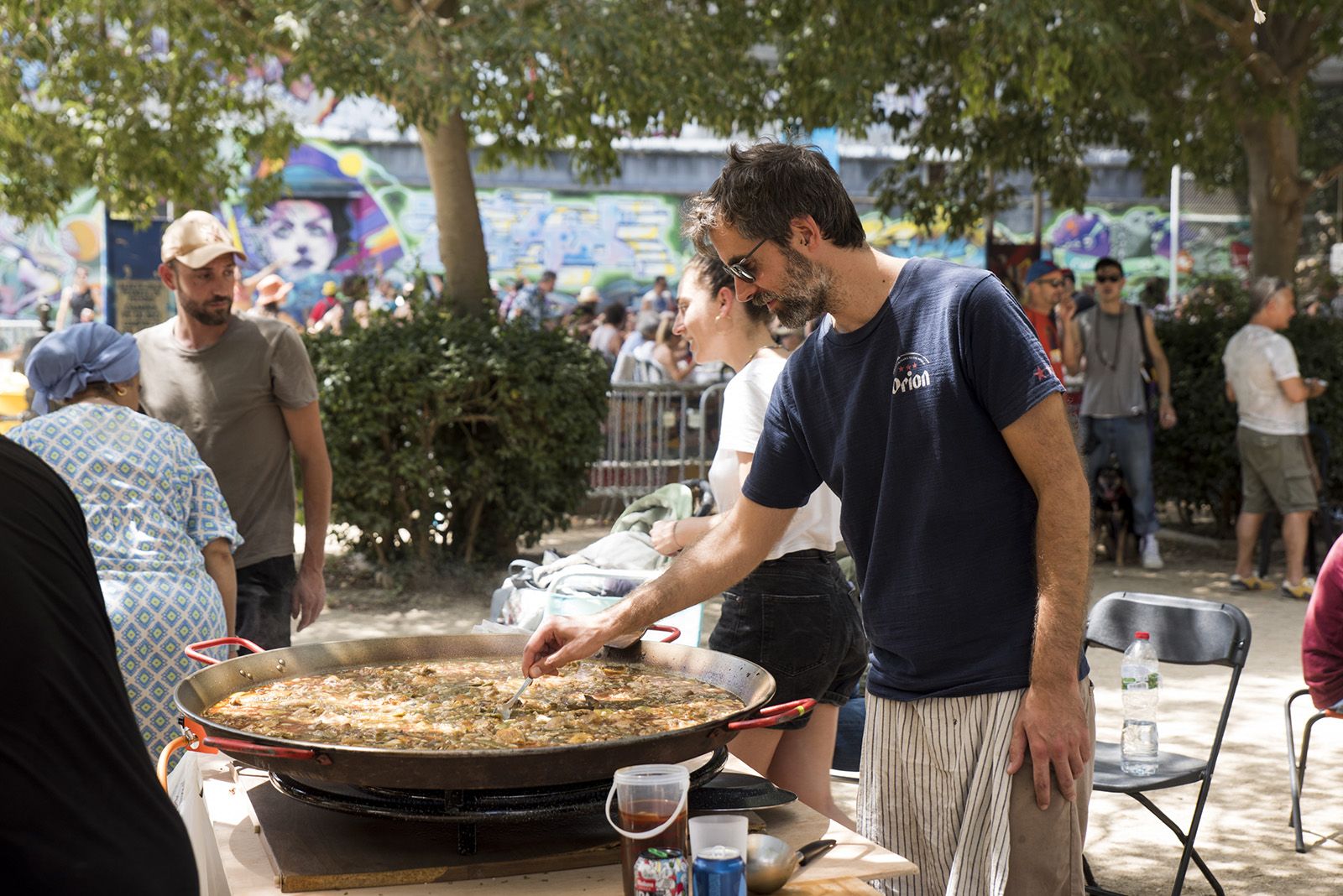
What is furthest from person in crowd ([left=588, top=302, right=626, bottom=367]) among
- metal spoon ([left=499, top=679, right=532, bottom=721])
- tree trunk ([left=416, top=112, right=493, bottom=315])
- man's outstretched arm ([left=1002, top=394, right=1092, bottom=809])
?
man's outstretched arm ([left=1002, top=394, right=1092, bottom=809])

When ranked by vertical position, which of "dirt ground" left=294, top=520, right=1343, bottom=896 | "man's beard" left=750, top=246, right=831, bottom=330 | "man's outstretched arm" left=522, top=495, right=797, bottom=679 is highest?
"man's beard" left=750, top=246, right=831, bottom=330

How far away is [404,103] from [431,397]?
6.52ft

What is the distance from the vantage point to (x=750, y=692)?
121 inches

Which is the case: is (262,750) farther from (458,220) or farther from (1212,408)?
(1212,408)

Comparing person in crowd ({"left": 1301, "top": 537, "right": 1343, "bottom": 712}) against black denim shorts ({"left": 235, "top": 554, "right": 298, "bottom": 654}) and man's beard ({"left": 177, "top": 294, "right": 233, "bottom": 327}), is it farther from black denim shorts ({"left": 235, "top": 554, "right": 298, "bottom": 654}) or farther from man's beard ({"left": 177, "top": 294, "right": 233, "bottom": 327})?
man's beard ({"left": 177, "top": 294, "right": 233, "bottom": 327})

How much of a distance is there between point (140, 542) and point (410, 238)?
2849cm

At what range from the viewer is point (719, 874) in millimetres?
2283

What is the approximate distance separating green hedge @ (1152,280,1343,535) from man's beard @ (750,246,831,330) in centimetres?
922

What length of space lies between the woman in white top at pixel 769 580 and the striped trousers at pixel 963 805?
2.50 feet

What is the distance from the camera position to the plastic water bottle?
4.73m

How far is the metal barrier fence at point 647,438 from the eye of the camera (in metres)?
12.7

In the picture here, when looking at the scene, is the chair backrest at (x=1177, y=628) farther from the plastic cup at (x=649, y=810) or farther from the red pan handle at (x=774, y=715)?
the plastic cup at (x=649, y=810)

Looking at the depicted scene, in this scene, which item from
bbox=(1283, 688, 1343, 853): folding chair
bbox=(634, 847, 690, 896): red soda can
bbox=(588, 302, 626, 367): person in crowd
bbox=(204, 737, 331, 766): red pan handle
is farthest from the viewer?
bbox=(588, 302, 626, 367): person in crowd

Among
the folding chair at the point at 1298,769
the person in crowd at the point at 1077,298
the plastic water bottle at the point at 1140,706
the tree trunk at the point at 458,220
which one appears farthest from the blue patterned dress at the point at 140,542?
the person in crowd at the point at 1077,298
